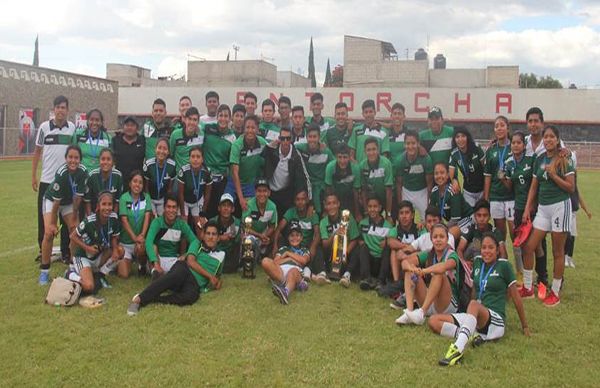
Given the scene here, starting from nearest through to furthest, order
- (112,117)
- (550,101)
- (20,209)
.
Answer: (20,209) < (550,101) < (112,117)

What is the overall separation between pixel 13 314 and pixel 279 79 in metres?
52.1

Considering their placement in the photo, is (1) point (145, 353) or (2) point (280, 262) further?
(2) point (280, 262)

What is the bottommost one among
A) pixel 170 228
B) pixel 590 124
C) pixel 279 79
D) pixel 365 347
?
pixel 365 347

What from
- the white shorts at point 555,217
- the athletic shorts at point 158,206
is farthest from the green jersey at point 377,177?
the athletic shorts at point 158,206

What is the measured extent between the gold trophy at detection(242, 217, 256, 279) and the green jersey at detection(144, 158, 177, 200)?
106 cm

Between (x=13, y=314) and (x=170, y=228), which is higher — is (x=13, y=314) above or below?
below

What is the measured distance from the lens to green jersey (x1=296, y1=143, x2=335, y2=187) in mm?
7176

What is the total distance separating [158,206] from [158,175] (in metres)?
0.42

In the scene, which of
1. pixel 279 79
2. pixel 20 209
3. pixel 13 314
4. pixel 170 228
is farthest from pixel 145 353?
pixel 279 79

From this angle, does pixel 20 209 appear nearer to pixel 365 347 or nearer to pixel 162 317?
pixel 162 317

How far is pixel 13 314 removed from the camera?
5125mm

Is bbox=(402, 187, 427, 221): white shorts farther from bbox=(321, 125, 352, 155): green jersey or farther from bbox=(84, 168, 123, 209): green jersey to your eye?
bbox=(84, 168, 123, 209): green jersey

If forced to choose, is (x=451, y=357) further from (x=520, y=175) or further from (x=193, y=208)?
(x=193, y=208)

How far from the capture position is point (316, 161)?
7.20m
